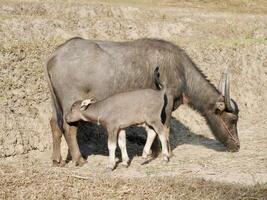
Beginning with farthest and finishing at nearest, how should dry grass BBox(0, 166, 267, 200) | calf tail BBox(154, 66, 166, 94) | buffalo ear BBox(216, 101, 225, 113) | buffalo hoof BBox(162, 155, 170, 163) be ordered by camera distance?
1. buffalo ear BBox(216, 101, 225, 113)
2. calf tail BBox(154, 66, 166, 94)
3. buffalo hoof BBox(162, 155, 170, 163)
4. dry grass BBox(0, 166, 267, 200)

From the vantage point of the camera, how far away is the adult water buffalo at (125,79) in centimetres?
1109

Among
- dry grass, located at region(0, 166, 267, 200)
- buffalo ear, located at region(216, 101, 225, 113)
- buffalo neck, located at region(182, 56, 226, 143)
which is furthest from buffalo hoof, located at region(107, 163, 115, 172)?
buffalo ear, located at region(216, 101, 225, 113)

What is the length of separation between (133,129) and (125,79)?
2744mm

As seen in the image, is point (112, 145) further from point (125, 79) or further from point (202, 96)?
point (202, 96)

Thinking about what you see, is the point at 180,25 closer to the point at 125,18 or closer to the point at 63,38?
the point at 125,18

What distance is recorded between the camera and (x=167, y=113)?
11.8 metres

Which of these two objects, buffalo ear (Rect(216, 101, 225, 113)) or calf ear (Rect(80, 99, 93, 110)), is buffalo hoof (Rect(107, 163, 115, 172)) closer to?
calf ear (Rect(80, 99, 93, 110))

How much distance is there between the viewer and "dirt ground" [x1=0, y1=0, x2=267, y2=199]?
8.64 metres

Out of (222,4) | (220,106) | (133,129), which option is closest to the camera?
(220,106)

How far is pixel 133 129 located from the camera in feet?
46.1

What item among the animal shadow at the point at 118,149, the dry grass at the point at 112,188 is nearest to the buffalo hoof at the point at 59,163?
the animal shadow at the point at 118,149

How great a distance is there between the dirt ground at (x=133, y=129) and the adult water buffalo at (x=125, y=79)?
0.77 metres

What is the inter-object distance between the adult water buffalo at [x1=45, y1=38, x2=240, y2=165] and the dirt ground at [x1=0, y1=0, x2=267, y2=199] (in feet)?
2.52

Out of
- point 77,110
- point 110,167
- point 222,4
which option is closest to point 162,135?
point 110,167
